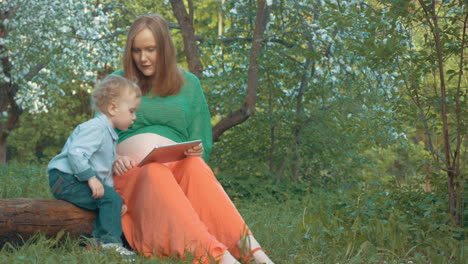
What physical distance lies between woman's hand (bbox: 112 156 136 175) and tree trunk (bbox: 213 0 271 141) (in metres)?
4.04

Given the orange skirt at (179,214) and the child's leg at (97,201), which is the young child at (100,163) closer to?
the child's leg at (97,201)

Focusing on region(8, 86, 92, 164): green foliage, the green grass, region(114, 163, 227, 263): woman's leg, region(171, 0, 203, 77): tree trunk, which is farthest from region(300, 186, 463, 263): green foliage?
region(8, 86, 92, 164): green foliage

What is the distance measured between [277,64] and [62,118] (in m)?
10.7

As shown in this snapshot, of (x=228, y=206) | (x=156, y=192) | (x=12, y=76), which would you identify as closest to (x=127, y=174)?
(x=156, y=192)

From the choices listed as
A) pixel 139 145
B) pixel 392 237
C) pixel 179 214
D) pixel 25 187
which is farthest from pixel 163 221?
pixel 25 187

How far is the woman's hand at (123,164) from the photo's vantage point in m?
3.61

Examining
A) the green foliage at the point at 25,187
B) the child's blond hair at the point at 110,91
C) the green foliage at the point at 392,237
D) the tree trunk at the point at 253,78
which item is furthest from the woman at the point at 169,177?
the tree trunk at the point at 253,78

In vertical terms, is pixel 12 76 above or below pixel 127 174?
above

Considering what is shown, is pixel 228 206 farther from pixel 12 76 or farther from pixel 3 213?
pixel 12 76

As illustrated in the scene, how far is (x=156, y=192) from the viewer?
3.35 meters

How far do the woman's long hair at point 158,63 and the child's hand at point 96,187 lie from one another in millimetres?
800

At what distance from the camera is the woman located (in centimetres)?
326

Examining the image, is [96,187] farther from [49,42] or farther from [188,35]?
[49,42]

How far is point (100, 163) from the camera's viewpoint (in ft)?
11.3
